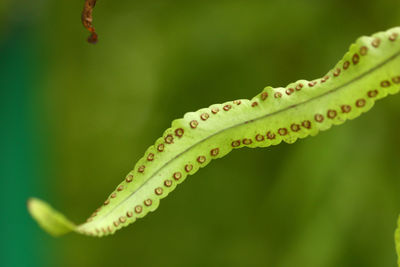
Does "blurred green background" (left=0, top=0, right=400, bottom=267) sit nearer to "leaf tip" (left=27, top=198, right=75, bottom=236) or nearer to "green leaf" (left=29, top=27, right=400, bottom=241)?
"green leaf" (left=29, top=27, right=400, bottom=241)

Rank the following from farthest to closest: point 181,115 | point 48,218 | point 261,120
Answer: point 181,115
point 261,120
point 48,218

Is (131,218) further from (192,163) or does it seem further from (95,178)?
(95,178)

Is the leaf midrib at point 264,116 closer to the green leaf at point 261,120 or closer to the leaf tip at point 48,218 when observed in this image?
the green leaf at point 261,120

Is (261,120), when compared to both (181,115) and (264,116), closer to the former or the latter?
(264,116)

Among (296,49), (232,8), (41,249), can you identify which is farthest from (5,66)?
(296,49)

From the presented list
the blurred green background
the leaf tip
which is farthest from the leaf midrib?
the blurred green background

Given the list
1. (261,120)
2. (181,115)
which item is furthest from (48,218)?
(181,115)
